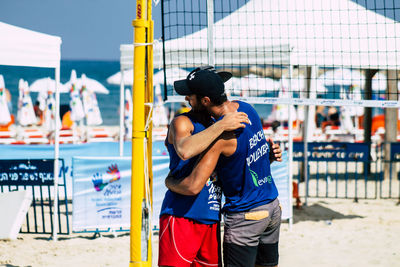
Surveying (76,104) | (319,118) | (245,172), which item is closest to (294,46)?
(245,172)

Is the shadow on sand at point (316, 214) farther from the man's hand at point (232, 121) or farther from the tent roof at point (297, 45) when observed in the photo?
the man's hand at point (232, 121)

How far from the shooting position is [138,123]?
2975 millimetres

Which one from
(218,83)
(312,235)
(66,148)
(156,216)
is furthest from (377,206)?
(218,83)

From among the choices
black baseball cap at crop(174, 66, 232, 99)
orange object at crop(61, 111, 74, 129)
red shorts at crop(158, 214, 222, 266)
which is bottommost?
red shorts at crop(158, 214, 222, 266)

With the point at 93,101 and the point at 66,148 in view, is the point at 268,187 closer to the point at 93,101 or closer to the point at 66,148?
the point at 66,148

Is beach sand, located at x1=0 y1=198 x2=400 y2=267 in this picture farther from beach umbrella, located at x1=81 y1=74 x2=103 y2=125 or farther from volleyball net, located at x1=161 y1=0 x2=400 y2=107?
beach umbrella, located at x1=81 y1=74 x2=103 y2=125

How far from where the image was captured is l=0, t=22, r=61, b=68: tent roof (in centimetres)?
588

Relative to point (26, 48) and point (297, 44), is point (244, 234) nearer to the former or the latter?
point (26, 48)

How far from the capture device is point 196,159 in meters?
3.05

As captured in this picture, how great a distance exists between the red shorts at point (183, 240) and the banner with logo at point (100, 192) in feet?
11.9

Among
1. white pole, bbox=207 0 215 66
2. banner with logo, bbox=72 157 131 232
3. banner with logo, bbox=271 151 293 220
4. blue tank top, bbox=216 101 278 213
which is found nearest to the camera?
blue tank top, bbox=216 101 278 213

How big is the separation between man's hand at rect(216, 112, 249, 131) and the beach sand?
318 cm

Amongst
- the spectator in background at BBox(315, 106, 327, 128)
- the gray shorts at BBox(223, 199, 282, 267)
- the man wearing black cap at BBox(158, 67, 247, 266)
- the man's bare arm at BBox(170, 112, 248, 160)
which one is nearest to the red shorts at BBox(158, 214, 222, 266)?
the man wearing black cap at BBox(158, 67, 247, 266)

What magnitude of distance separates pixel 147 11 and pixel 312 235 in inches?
186
